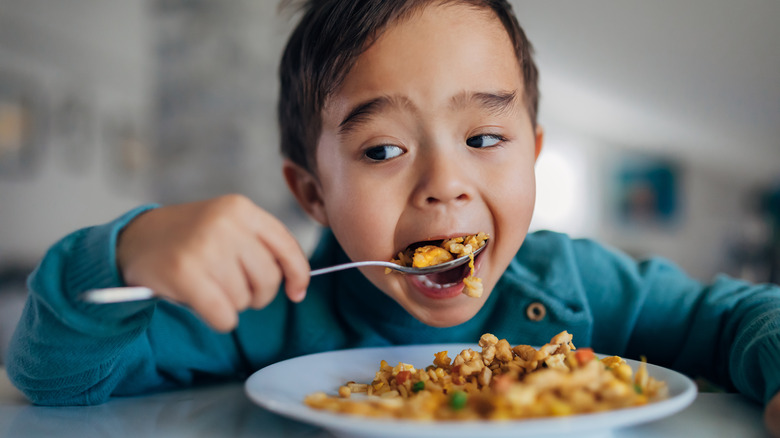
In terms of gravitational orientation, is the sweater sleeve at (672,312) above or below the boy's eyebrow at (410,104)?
below

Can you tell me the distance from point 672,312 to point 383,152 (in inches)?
20.5

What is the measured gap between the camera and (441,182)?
71cm

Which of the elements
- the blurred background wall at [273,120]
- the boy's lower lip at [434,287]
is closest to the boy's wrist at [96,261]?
the boy's lower lip at [434,287]

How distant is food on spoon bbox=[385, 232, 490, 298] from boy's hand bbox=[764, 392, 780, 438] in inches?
11.8

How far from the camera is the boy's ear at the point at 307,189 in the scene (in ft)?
3.18

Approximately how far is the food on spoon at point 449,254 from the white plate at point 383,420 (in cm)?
10

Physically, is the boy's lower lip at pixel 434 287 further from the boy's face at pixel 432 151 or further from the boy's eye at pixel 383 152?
the boy's eye at pixel 383 152

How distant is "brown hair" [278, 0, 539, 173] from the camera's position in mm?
792

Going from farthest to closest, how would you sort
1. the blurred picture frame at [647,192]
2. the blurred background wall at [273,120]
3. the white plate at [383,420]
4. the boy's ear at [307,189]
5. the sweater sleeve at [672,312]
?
the blurred picture frame at [647,192]
the blurred background wall at [273,120]
the boy's ear at [307,189]
the sweater sleeve at [672,312]
the white plate at [383,420]

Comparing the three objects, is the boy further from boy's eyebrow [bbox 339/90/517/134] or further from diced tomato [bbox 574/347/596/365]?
diced tomato [bbox 574/347/596/365]

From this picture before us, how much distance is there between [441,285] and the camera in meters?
0.77

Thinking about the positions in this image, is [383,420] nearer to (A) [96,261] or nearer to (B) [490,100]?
(A) [96,261]

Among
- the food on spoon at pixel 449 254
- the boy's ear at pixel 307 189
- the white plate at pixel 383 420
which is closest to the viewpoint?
→ the white plate at pixel 383 420

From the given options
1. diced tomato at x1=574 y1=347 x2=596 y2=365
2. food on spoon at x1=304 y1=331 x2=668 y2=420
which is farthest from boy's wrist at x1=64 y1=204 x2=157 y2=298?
diced tomato at x1=574 y1=347 x2=596 y2=365
